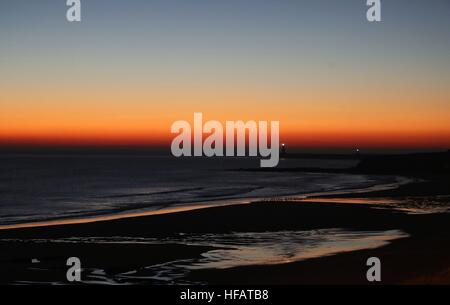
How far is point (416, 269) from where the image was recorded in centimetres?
1538

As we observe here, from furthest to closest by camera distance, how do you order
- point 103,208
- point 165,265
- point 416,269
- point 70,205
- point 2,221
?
point 70,205, point 103,208, point 2,221, point 165,265, point 416,269

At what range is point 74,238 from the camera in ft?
75.7

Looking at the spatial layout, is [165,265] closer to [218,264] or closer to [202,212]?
[218,264]

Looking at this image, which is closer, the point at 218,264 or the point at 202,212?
the point at 218,264

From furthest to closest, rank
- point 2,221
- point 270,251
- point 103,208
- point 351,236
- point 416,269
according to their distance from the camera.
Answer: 1. point 103,208
2. point 2,221
3. point 351,236
4. point 270,251
5. point 416,269

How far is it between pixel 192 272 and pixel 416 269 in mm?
5551

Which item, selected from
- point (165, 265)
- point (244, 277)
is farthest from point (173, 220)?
point (244, 277)

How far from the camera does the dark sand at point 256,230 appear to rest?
601 inches

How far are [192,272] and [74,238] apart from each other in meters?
8.38

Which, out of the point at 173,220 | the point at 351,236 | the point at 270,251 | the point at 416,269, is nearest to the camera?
the point at 416,269

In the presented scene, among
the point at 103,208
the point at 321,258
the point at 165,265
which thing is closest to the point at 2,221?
the point at 103,208

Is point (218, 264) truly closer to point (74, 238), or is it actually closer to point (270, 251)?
point (270, 251)

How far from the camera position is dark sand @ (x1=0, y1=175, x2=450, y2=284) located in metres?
15.3

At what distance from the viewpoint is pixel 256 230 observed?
987 inches
